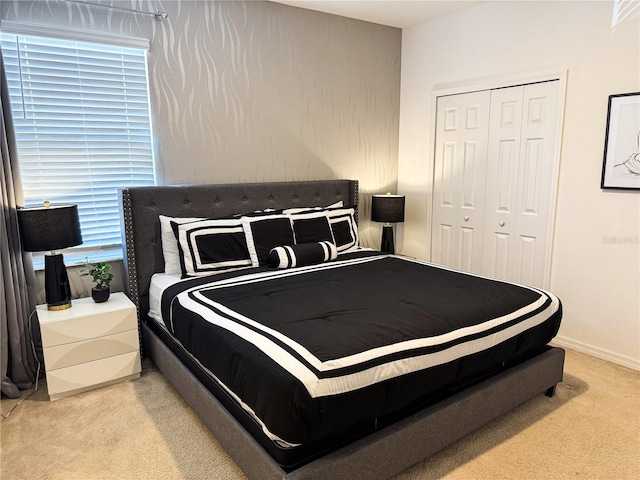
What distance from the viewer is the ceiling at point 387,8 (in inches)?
143

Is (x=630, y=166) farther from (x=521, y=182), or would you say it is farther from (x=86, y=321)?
(x=86, y=321)

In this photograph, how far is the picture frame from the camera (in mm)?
2879

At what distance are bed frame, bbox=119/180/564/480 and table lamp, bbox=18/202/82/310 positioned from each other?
0.37 m

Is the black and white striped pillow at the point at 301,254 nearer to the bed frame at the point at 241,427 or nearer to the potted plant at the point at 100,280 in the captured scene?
the bed frame at the point at 241,427

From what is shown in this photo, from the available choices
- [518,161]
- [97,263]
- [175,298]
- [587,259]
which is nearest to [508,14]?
[518,161]

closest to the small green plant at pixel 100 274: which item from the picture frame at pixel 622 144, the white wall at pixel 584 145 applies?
the white wall at pixel 584 145

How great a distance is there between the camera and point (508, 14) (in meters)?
3.51

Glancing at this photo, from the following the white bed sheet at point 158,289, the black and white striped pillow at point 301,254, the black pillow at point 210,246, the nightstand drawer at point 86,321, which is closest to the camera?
the nightstand drawer at point 86,321

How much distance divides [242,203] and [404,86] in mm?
2151

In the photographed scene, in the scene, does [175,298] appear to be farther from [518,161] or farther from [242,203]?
[518,161]

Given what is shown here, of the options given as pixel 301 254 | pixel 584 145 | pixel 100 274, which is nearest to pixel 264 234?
pixel 301 254

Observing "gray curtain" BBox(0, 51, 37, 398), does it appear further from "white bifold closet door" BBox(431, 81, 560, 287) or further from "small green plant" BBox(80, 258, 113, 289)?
"white bifold closet door" BBox(431, 81, 560, 287)

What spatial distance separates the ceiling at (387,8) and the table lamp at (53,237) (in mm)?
2347

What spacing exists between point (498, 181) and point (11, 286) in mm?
3592
